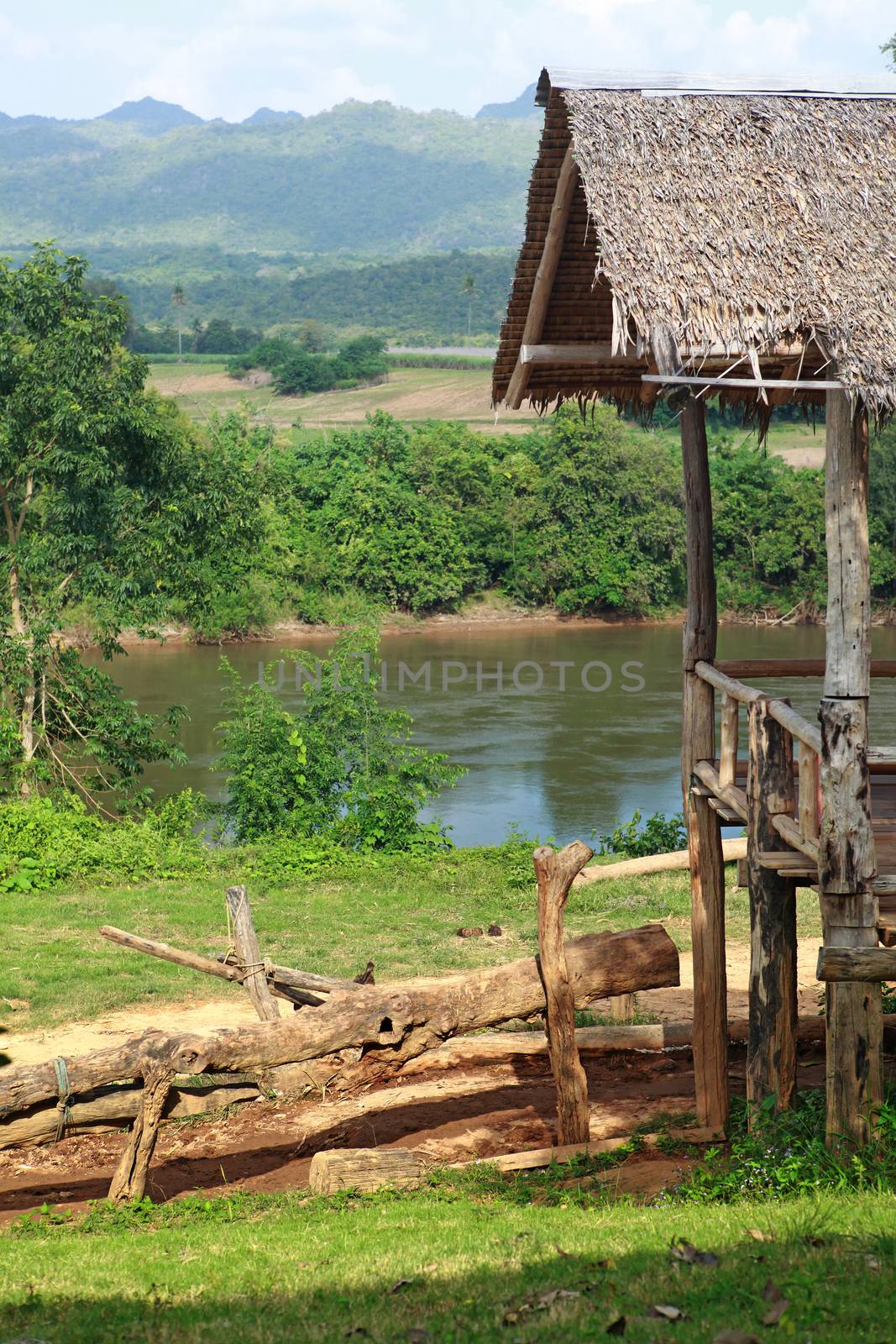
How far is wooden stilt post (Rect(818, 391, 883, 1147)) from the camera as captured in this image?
5.55 metres

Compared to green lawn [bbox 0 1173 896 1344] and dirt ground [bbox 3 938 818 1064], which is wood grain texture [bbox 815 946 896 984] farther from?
dirt ground [bbox 3 938 818 1064]

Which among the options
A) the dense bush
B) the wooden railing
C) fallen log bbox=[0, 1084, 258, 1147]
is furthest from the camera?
the dense bush

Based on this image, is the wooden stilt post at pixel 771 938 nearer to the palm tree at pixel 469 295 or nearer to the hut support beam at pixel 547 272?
the hut support beam at pixel 547 272

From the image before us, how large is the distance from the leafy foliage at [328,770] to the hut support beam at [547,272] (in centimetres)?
847

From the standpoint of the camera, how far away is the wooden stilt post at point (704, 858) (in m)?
7.06

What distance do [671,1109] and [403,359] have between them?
7858cm

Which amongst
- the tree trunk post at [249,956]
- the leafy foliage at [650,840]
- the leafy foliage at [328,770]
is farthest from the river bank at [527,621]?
the tree trunk post at [249,956]

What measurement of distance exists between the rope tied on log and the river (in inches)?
438

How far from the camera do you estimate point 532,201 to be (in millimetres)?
7379

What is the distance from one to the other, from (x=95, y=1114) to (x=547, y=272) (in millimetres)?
4795

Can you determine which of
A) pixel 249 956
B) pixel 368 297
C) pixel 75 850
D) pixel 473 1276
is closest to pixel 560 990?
pixel 473 1276

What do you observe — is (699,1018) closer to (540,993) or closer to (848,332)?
(540,993)

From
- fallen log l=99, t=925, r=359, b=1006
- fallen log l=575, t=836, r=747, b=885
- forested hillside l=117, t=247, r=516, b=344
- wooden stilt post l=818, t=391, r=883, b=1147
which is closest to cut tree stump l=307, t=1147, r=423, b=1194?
fallen log l=99, t=925, r=359, b=1006

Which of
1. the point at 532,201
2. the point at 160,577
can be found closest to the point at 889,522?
the point at 160,577
